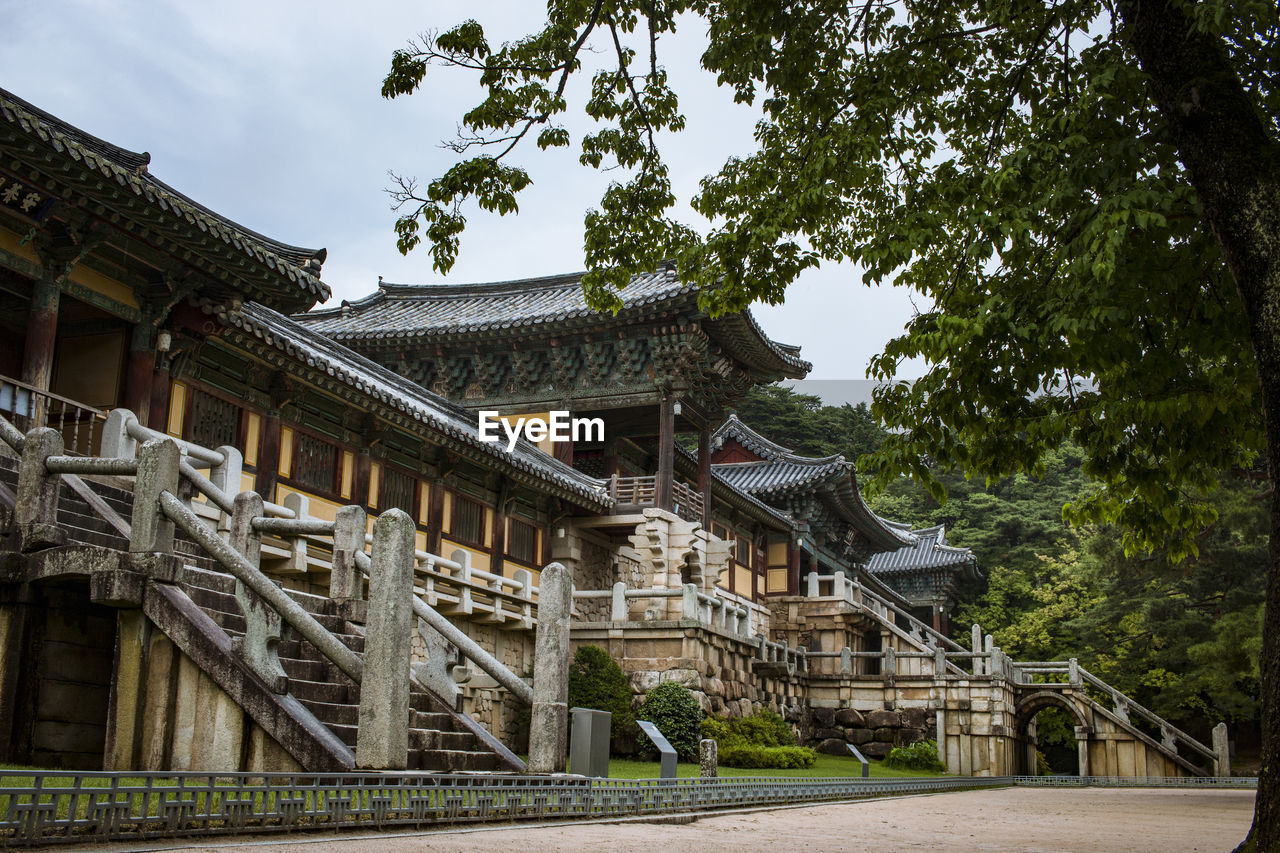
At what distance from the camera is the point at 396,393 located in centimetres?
2331

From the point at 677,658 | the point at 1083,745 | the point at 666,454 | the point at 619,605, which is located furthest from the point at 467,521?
the point at 1083,745

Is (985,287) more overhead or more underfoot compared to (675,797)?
more overhead

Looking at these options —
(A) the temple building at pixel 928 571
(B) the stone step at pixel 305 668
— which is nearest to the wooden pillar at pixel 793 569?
(A) the temple building at pixel 928 571

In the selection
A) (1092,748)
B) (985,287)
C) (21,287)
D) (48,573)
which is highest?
(21,287)

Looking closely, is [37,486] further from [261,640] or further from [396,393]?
[396,393]

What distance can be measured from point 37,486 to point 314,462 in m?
10.0

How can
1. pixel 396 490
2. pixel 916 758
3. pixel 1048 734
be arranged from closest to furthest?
pixel 396 490
pixel 916 758
pixel 1048 734

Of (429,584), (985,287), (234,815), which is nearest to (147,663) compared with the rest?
(234,815)

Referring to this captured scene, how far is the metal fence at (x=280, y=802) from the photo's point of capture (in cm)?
584

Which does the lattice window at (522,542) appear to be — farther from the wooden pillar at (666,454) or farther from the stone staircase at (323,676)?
the stone staircase at (323,676)

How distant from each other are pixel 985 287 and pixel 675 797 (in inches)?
224

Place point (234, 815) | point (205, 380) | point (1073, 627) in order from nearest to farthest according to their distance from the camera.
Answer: point (234, 815)
point (205, 380)
point (1073, 627)

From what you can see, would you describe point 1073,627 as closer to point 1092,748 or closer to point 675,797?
point 1092,748

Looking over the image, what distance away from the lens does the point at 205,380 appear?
1672cm
